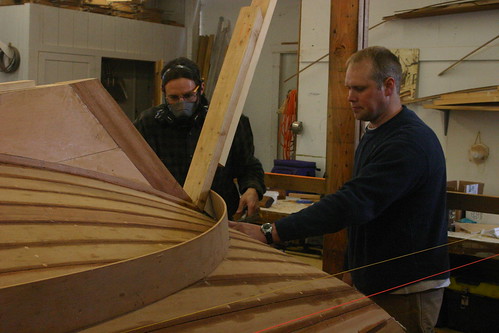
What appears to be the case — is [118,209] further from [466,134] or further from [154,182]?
[466,134]

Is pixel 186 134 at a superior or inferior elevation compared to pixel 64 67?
inferior

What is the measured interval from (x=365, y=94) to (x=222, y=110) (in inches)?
25.6

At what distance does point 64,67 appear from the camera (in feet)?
32.0

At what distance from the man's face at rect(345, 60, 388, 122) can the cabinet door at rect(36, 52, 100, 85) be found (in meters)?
7.39

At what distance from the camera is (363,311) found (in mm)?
2484

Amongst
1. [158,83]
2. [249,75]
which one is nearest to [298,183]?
[249,75]

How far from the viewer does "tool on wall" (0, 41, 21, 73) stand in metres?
9.16

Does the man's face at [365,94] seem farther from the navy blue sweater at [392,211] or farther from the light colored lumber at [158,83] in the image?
the light colored lumber at [158,83]

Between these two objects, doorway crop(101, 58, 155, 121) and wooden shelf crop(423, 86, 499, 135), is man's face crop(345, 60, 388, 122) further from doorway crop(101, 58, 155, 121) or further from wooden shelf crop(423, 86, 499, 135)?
doorway crop(101, 58, 155, 121)

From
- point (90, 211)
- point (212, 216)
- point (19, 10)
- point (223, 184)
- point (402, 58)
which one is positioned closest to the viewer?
point (90, 211)

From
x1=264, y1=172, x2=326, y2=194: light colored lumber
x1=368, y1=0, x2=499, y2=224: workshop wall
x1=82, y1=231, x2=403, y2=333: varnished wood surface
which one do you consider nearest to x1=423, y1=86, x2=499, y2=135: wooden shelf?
x1=368, y1=0, x2=499, y2=224: workshop wall

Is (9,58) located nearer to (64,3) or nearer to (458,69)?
(64,3)

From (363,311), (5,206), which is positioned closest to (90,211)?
(5,206)

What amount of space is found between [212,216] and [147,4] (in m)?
9.93
